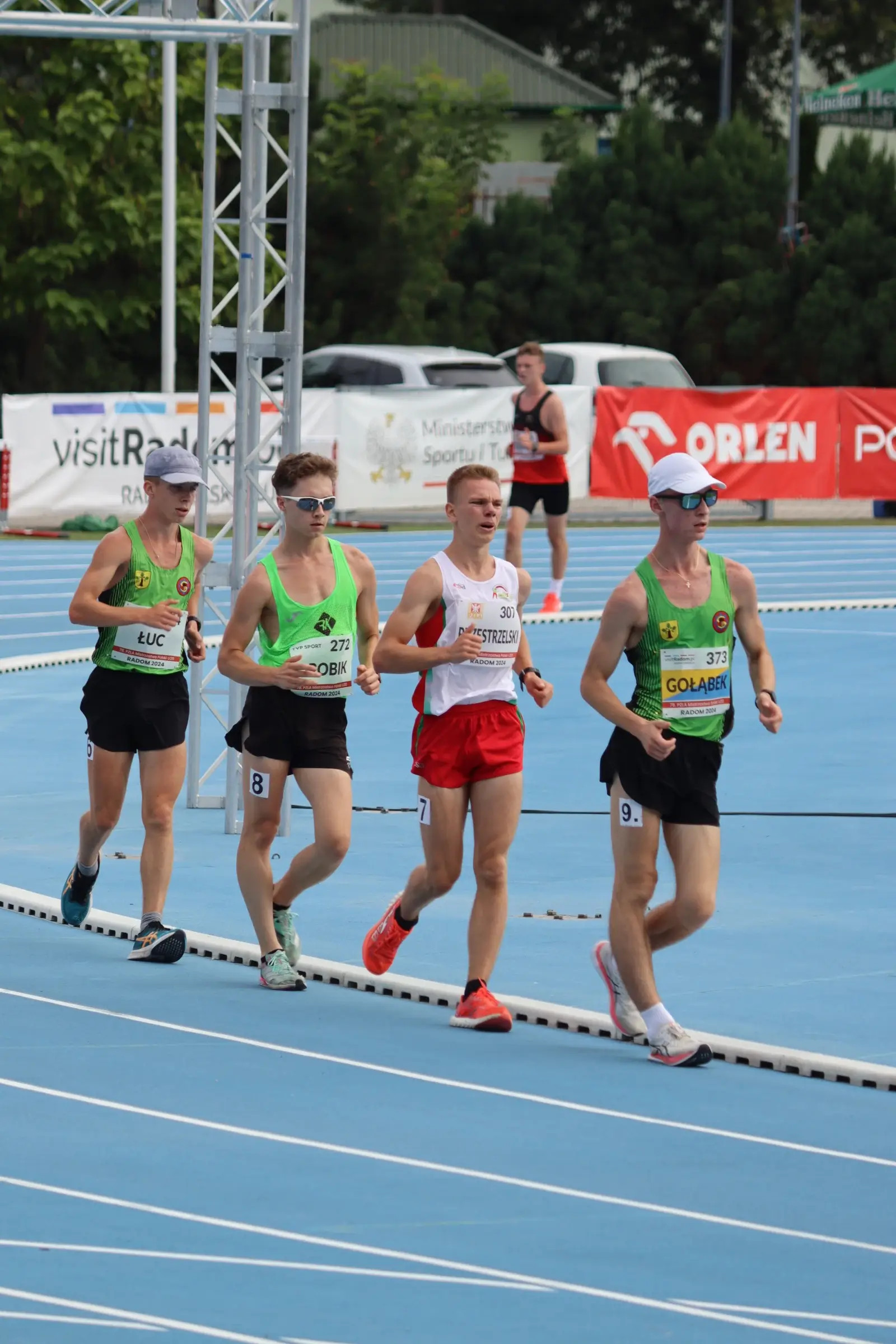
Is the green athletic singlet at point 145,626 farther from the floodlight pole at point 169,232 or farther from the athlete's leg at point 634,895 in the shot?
the floodlight pole at point 169,232

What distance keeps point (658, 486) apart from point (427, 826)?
148 centimetres

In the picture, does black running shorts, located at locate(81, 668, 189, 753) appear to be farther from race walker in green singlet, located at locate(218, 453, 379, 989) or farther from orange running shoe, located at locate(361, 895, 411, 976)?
orange running shoe, located at locate(361, 895, 411, 976)

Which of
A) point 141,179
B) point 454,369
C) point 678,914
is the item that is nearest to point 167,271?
point 454,369

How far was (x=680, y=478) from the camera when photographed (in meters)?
8.08

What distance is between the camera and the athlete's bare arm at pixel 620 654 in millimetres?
8094

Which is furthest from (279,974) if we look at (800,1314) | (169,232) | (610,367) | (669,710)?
(610,367)

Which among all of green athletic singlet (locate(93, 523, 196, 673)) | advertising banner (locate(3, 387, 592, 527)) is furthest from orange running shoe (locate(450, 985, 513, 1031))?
advertising banner (locate(3, 387, 592, 527))

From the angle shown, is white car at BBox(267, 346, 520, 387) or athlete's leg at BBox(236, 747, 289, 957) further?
white car at BBox(267, 346, 520, 387)

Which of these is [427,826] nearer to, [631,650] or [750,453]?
[631,650]

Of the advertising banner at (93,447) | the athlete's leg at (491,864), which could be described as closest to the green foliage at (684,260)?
the advertising banner at (93,447)

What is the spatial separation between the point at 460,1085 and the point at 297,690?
1.76 metres

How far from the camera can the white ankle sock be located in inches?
317

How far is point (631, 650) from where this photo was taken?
326 inches

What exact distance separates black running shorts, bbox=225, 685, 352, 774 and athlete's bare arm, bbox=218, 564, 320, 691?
7 cm
